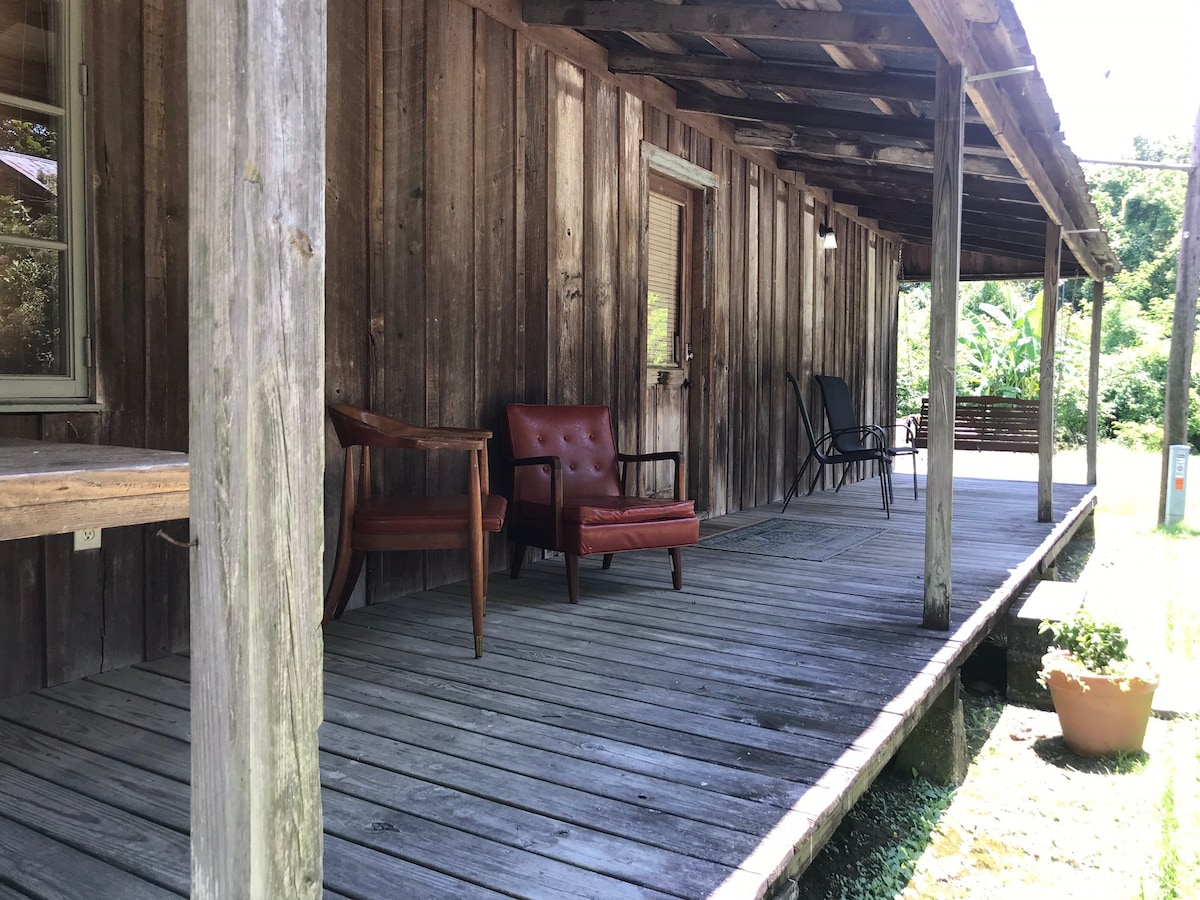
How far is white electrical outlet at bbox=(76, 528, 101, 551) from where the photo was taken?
2307 mm

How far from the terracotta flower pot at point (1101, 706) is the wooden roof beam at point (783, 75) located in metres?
2.49

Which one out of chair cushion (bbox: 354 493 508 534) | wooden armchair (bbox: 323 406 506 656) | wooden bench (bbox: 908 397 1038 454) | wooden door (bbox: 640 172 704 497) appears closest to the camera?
wooden armchair (bbox: 323 406 506 656)

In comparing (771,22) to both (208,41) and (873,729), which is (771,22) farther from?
(208,41)

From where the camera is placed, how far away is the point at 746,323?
589cm

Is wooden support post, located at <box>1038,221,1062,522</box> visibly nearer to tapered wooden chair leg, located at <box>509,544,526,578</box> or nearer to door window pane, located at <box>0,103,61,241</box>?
tapered wooden chair leg, located at <box>509,544,526,578</box>

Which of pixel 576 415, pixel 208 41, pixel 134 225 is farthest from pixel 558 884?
pixel 576 415

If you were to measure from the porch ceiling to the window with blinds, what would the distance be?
0.60 m

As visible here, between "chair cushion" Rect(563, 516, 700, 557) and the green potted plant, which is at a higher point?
"chair cushion" Rect(563, 516, 700, 557)

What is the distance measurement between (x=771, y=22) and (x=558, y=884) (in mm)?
3197

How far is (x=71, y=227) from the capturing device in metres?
2.27

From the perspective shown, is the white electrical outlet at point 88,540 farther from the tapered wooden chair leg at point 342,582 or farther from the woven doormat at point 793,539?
the woven doormat at point 793,539

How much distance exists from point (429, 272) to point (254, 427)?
2545 millimetres

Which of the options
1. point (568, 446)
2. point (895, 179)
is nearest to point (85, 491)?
point (568, 446)

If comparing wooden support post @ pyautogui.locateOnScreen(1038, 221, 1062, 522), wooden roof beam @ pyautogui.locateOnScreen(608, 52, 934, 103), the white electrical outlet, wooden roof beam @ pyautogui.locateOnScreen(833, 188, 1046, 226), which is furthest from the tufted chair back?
wooden roof beam @ pyautogui.locateOnScreen(833, 188, 1046, 226)
